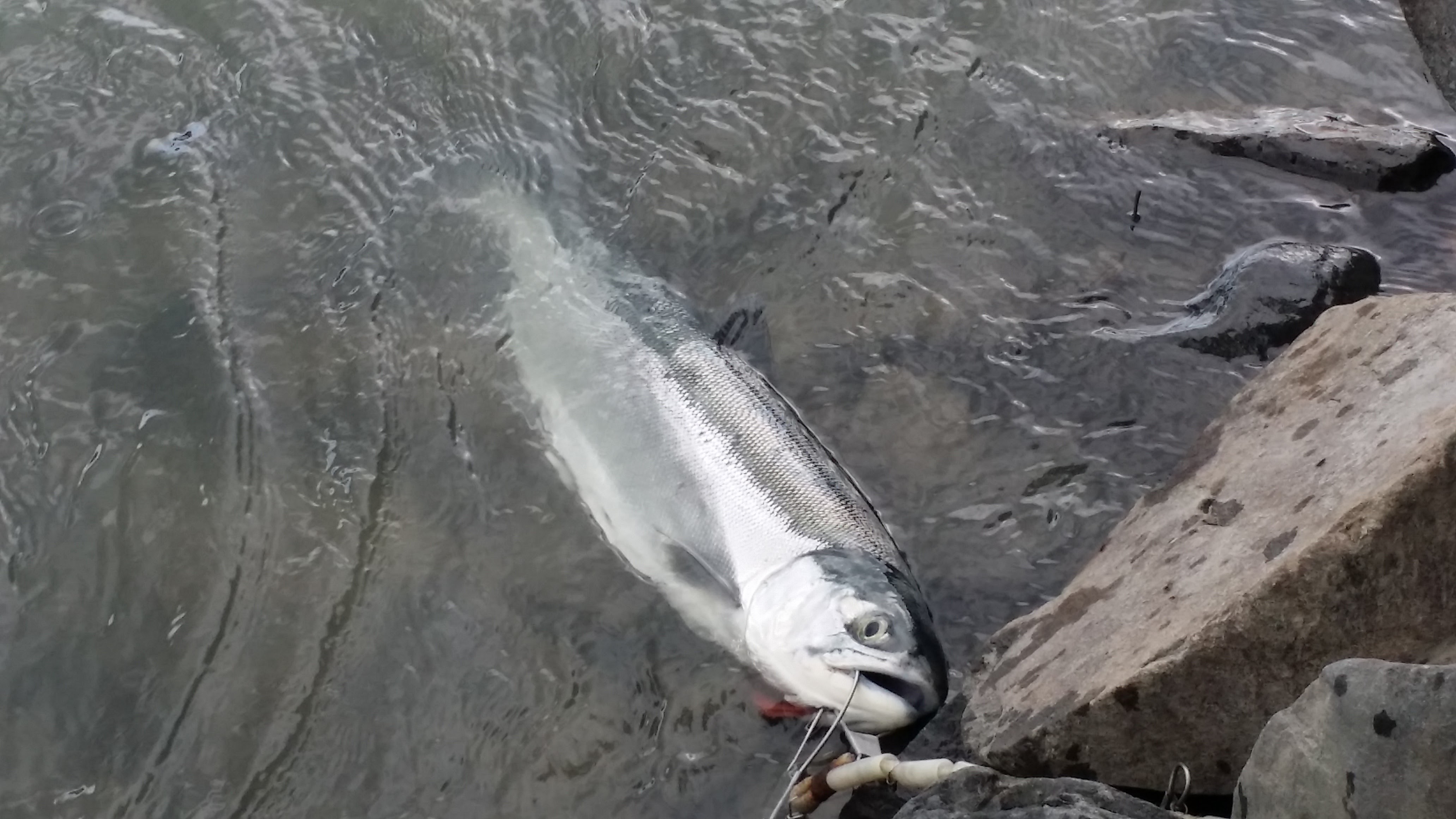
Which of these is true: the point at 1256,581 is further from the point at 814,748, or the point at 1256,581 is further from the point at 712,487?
the point at 712,487

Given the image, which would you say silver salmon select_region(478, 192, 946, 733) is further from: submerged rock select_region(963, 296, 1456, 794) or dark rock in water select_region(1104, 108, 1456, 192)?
dark rock in water select_region(1104, 108, 1456, 192)

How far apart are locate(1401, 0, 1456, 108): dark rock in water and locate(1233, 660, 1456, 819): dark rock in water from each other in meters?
5.11

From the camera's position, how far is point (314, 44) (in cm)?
709

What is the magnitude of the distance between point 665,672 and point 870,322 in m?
2.08

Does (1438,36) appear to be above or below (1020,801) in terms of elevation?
above

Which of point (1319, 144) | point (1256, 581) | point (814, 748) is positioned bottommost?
point (814, 748)

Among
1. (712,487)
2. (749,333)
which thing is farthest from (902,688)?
(749,333)

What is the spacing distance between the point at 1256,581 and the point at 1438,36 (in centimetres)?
462

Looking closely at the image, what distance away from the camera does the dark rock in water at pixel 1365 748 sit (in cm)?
239

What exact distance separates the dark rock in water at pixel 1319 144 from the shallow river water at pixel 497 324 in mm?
124

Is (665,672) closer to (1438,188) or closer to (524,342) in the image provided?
(524,342)

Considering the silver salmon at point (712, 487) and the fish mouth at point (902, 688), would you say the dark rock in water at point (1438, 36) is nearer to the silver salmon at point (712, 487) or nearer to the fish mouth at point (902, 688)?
the silver salmon at point (712, 487)

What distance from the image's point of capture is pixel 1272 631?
333cm

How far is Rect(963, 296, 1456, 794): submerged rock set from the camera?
324 centimetres
